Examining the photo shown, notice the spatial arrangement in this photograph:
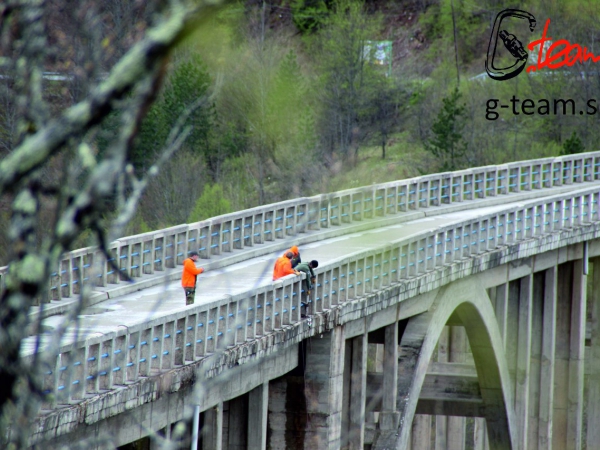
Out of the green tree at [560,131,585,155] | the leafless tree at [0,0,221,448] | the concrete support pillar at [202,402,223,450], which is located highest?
the leafless tree at [0,0,221,448]

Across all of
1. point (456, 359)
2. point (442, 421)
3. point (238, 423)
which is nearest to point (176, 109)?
point (456, 359)

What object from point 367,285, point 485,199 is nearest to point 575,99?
point 485,199

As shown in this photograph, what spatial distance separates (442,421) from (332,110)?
27255mm

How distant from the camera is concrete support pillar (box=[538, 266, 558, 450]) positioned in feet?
122

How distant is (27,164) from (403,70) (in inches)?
2839

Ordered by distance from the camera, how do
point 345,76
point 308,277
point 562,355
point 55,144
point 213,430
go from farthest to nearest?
point 345,76 → point 562,355 → point 308,277 → point 213,430 → point 55,144

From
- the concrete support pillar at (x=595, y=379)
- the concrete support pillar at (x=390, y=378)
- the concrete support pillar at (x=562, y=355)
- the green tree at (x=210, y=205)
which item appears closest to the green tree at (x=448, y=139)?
the green tree at (x=210, y=205)

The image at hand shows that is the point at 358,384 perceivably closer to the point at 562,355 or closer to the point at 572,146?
the point at 562,355

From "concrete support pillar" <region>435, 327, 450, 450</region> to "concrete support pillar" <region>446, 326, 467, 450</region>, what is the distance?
0.24m

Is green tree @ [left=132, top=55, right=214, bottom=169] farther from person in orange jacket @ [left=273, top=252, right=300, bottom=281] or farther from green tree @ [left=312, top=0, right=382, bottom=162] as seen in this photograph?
person in orange jacket @ [left=273, top=252, right=300, bottom=281]

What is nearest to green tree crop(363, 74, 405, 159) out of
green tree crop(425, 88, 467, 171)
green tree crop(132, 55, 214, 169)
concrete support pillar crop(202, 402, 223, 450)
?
green tree crop(425, 88, 467, 171)

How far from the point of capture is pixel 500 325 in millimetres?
34875

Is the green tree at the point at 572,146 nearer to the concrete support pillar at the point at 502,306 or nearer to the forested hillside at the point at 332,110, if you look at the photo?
the forested hillside at the point at 332,110

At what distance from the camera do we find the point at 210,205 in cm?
5116
